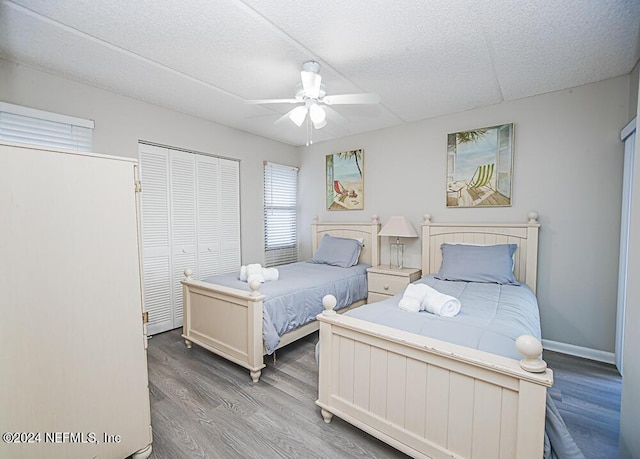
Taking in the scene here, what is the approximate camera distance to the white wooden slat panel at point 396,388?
152 centimetres

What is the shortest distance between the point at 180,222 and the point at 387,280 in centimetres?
252

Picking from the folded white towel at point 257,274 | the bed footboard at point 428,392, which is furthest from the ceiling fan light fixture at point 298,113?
the bed footboard at point 428,392

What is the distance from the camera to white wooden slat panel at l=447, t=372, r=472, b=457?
132 cm

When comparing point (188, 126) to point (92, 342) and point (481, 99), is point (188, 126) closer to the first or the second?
point (92, 342)

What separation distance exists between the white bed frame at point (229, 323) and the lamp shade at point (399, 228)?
4.63ft

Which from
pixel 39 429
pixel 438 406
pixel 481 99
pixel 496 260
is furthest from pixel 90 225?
pixel 481 99

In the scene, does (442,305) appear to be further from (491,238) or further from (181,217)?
(181,217)

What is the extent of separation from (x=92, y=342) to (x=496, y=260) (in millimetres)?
3038

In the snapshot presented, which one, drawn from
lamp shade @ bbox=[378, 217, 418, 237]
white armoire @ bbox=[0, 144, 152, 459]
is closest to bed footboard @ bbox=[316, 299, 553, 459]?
white armoire @ bbox=[0, 144, 152, 459]

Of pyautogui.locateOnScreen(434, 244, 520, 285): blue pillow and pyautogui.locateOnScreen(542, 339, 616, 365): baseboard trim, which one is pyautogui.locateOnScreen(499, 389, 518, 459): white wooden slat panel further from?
pyautogui.locateOnScreen(542, 339, 616, 365): baseboard trim

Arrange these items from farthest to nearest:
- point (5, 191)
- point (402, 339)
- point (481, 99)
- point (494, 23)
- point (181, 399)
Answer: point (481, 99) → point (181, 399) → point (494, 23) → point (402, 339) → point (5, 191)

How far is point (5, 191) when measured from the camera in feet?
3.87

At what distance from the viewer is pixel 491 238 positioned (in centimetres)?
305

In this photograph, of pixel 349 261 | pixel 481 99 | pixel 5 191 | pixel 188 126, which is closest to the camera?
pixel 5 191
